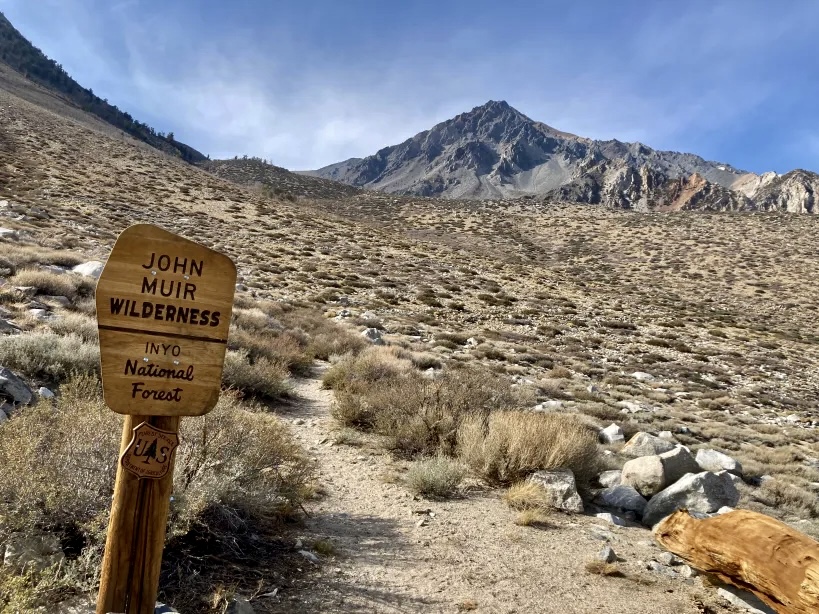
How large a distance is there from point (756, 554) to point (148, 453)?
413 cm

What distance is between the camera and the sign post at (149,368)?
212 centimetres

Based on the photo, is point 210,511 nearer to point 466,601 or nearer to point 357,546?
point 357,546

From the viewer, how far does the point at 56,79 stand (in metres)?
86.4

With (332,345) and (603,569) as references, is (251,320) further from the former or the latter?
(603,569)

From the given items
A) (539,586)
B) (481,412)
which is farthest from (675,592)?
(481,412)

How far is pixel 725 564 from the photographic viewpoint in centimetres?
394

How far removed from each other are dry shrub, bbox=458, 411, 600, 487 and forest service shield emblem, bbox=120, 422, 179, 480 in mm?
4636

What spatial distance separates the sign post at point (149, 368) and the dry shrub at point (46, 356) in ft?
14.7

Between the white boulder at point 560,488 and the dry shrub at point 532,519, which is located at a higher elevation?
the white boulder at point 560,488

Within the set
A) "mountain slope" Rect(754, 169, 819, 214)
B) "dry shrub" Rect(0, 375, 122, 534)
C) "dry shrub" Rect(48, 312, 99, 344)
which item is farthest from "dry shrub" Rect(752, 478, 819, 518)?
"mountain slope" Rect(754, 169, 819, 214)

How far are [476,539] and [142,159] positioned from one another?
49733mm

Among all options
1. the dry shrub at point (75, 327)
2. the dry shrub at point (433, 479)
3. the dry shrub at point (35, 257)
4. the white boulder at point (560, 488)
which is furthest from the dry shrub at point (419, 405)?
the dry shrub at point (35, 257)

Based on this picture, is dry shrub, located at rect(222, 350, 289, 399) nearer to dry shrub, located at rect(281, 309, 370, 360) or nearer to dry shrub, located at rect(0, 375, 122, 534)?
dry shrub, located at rect(281, 309, 370, 360)

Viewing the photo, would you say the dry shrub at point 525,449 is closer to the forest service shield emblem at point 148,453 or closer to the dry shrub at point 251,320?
the forest service shield emblem at point 148,453
